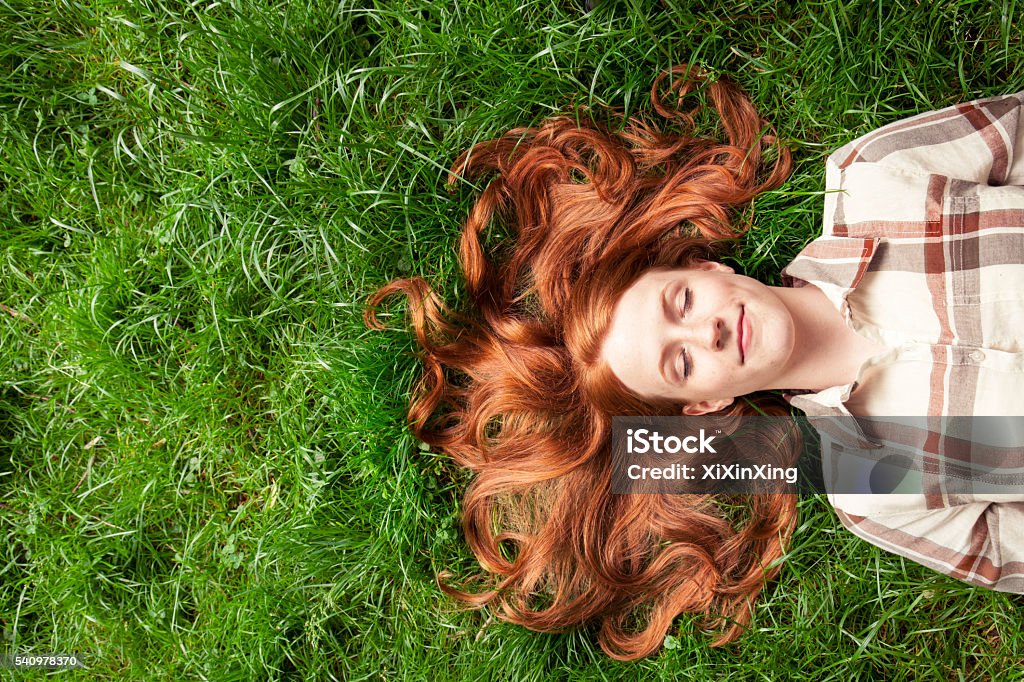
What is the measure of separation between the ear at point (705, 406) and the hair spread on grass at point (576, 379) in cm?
25

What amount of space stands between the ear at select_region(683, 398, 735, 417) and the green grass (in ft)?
2.19

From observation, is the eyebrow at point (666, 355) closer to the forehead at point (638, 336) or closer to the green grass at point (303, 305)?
the forehead at point (638, 336)

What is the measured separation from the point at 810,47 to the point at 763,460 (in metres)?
1.85

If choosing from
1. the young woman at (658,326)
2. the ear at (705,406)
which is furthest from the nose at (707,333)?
the ear at (705,406)

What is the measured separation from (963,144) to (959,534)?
60.7 inches

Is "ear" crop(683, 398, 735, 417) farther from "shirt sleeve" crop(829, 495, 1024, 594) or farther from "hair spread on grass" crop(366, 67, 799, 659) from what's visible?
"shirt sleeve" crop(829, 495, 1024, 594)

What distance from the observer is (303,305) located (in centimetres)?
326

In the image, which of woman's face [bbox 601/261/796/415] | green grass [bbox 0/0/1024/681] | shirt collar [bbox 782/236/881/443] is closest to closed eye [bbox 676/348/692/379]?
woman's face [bbox 601/261/796/415]

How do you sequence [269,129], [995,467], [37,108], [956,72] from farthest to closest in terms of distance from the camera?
1. [37,108]
2. [269,129]
3. [956,72]
4. [995,467]

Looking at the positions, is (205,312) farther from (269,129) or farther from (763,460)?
(763,460)

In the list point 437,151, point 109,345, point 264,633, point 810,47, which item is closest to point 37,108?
point 109,345

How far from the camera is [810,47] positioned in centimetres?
295

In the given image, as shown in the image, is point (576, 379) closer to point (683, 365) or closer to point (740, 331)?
point (683, 365)

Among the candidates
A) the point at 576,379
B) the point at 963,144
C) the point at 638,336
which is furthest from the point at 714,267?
the point at 963,144
